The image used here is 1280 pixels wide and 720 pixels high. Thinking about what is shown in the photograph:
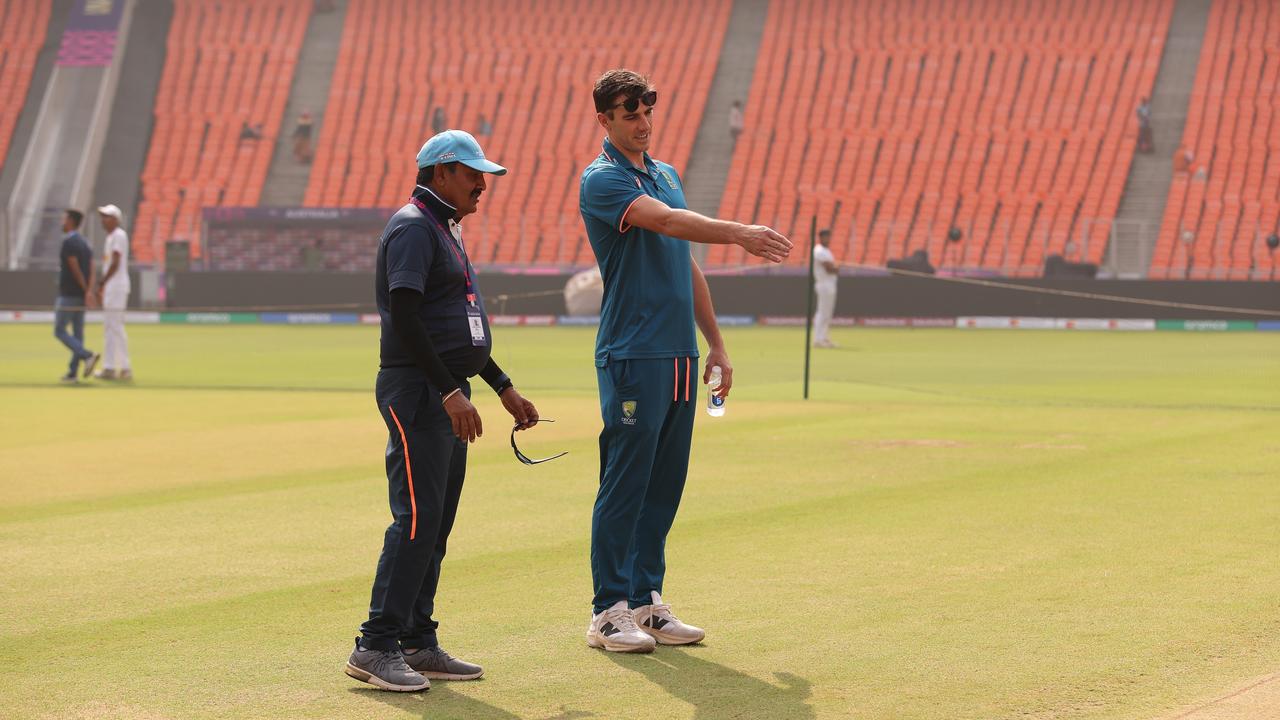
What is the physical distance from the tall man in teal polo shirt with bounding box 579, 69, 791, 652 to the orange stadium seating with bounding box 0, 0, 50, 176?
1696 inches

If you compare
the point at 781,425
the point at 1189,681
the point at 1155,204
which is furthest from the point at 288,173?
the point at 1189,681

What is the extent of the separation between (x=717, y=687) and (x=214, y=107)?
44.6 meters

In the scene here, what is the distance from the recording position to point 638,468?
6.77 metres

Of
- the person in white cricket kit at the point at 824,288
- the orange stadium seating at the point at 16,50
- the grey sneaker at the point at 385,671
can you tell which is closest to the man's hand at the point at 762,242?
A: the grey sneaker at the point at 385,671

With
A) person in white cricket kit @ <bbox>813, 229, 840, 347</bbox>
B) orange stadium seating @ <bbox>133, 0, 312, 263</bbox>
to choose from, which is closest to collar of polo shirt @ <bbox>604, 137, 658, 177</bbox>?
person in white cricket kit @ <bbox>813, 229, 840, 347</bbox>

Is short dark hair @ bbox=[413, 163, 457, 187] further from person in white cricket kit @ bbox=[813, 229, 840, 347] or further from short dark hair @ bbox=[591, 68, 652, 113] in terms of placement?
person in white cricket kit @ bbox=[813, 229, 840, 347]

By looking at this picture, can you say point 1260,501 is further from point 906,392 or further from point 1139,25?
point 1139,25

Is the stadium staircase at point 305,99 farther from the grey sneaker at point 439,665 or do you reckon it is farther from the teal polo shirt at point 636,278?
the grey sneaker at point 439,665

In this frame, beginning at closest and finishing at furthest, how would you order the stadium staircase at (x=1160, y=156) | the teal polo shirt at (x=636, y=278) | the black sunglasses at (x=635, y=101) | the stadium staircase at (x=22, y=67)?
the black sunglasses at (x=635, y=101) < the teal polo shirt at (x=636, y=278) < the stadium staircase at (x=1160, y=156) < the stadium staircase at (x=22, y=67)

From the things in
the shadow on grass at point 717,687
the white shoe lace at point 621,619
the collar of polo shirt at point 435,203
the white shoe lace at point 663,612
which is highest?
the collar of polo shirt at point 435,203

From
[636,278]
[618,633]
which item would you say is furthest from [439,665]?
[636,278]

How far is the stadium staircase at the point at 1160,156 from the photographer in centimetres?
3706

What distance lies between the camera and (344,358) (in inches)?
1041

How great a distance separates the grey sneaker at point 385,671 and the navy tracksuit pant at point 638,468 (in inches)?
39.0
